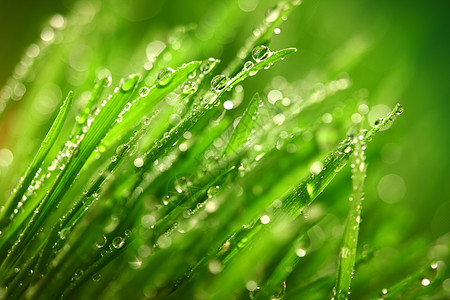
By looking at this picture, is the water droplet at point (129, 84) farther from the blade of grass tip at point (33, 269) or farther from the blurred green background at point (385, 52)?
the blurred green background at point (385, 52)

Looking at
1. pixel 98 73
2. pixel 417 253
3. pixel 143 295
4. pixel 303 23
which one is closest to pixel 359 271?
pixel 417 253

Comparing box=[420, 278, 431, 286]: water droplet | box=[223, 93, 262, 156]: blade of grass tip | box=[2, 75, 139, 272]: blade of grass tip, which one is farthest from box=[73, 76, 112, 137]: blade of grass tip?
box=[420, 278, 431, 286]: water droplet

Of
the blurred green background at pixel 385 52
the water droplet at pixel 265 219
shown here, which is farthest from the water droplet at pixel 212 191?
the blurred green background at pixel 385 52

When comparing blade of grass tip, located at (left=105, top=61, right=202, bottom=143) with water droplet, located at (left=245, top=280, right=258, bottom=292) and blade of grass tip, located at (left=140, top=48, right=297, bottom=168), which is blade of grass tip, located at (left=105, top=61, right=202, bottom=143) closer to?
blade of grass tip, located at (left=140, top=48, right=297, bottom=168)

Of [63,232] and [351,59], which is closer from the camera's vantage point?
[63,232]

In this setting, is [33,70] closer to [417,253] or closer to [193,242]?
[193,242]

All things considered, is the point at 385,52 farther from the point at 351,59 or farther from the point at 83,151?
the point at 83,151

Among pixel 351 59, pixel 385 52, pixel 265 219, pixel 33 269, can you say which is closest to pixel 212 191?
pixel 265 219
